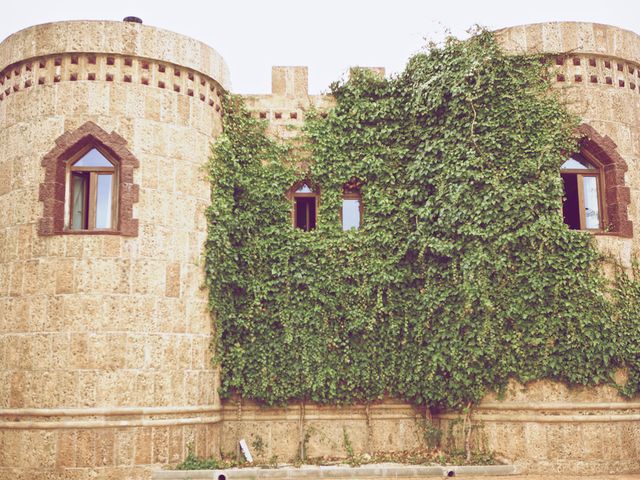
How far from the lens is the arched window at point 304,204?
13.8 meters

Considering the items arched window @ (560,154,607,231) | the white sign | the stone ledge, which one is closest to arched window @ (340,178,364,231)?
arched window @ (560,154,607,231)

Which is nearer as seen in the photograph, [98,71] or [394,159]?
[98,71]

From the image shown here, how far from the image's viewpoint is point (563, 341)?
11.8 metres

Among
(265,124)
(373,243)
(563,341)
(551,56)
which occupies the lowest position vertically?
(563,341)

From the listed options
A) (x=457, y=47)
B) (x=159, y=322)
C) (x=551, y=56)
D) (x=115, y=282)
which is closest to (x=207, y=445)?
(x=159, y=322)

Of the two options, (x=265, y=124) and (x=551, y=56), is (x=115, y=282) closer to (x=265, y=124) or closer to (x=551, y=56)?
(x=265, y=124)

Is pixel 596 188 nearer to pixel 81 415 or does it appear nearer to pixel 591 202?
pixel 591 202

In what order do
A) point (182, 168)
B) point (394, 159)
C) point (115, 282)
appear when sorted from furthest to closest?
point (394, 159) → point (182, 168) → point (115, 282)

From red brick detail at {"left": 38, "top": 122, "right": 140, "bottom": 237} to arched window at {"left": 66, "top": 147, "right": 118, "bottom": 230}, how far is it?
19 centimetres

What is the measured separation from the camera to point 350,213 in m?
13.8

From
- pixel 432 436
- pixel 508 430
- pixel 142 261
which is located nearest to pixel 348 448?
pixel 432 436

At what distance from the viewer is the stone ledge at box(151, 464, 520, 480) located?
11328mm

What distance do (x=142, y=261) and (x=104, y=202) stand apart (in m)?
1.29

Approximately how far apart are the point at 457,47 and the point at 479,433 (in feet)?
22.8
